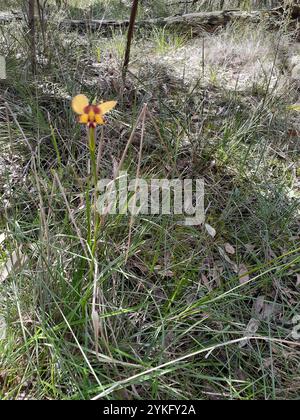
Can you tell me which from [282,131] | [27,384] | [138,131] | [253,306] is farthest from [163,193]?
[282,131]

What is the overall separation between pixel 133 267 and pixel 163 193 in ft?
1.36

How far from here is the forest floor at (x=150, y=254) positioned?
108cm

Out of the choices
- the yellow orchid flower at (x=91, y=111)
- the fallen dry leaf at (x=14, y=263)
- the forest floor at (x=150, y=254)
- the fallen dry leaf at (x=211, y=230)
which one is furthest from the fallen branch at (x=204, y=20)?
the yellow orchid flower at (x=91, y=111)

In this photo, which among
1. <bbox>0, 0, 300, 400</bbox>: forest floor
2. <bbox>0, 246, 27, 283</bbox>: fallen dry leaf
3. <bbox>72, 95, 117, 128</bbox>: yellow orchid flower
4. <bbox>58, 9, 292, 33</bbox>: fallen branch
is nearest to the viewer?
<bbox>72, 95, 117, 128</bbox>: yellow orchid flower

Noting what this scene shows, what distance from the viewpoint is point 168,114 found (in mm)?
2129

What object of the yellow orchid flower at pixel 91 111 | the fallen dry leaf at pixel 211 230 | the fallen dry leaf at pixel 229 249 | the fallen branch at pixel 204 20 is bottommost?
the fallen dry leaf at pixel 229 249

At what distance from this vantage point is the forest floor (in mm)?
1077

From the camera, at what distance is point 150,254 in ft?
4.74

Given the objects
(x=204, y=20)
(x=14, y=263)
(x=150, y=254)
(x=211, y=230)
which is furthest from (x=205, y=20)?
(x=14, y=263)

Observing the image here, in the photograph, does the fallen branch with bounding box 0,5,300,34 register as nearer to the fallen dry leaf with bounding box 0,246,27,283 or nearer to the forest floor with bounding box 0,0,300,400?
the forest floor with bounding box 0,0,300,400

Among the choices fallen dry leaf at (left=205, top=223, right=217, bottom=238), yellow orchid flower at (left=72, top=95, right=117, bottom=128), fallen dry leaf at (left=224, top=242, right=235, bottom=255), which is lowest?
fallen dry leaf at (left=224, top=242, right=235, bottom=255)

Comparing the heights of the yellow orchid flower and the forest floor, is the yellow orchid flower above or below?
above

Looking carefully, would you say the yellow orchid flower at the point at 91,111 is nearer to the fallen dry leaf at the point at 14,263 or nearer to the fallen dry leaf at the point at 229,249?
the fallen dry leaf at the point at 14,263

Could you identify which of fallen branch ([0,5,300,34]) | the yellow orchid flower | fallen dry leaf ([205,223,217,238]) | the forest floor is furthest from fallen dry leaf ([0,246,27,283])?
fallen branch ([0,5,300,34])
